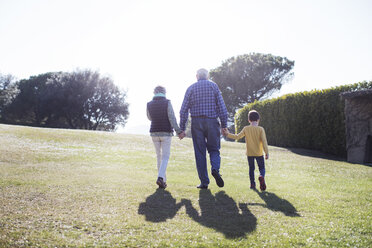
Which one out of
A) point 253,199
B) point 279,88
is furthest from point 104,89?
point 253,199

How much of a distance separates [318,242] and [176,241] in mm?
1719

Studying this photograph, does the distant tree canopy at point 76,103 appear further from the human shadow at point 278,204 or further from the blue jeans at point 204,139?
the human shadow at point 278,204

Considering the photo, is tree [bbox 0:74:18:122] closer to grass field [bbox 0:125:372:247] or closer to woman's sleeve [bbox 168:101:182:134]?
grass field [bbox 0:125:372:247]

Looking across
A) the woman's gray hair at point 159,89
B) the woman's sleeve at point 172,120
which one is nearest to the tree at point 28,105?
the woman's gray hair at point 159,89

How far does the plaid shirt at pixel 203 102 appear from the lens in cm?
637

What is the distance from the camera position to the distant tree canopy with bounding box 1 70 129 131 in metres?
42.4

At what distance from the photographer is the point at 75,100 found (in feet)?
137

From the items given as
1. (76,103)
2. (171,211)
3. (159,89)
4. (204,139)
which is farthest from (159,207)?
(76,103)

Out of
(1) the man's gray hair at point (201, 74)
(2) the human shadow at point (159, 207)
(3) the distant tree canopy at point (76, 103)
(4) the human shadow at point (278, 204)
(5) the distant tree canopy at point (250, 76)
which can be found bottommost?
(2) the human shadow at point (159, 207)

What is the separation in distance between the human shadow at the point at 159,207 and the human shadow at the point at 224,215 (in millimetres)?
255

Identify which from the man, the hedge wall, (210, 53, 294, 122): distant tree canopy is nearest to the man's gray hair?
the man

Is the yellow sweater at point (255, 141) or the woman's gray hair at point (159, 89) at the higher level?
the woman's gray hair at point (159, 89)

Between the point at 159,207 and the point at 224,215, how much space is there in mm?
1140

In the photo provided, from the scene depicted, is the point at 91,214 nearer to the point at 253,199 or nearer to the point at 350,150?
the point at 253,199
